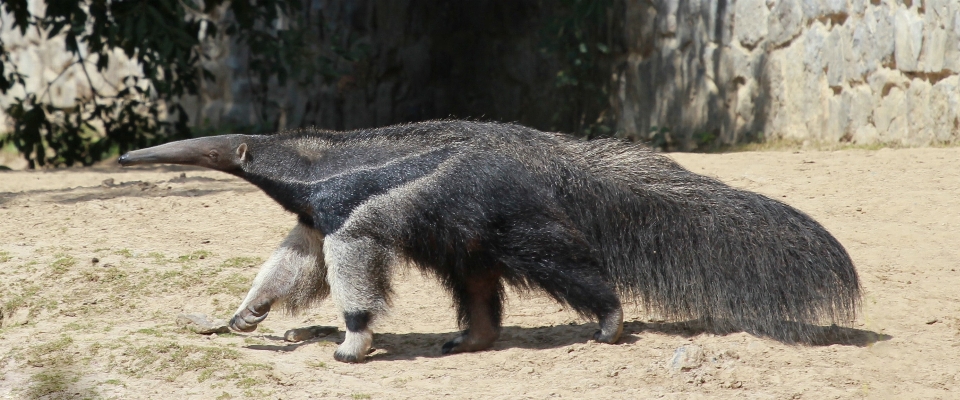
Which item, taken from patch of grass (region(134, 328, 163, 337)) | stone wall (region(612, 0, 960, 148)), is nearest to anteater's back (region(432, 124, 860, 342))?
patch of grass (region(134, 328, 163, 337))

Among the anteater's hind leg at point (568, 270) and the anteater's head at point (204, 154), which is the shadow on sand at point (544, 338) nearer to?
Answer: the anteater's hind leg at point (568, 270)

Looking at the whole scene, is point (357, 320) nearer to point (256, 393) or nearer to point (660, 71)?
point (256, 393)

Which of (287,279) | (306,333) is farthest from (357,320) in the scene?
(306,333)

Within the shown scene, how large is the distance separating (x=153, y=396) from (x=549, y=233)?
1.72 m

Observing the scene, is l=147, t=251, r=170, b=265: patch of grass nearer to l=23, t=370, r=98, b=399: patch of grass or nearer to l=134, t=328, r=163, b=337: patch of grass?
l=134, t=328, r=163, b=337: patch of grass

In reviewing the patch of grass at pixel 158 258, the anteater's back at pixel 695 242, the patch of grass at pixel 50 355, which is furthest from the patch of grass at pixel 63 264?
the anteater's back at pixel 695 242

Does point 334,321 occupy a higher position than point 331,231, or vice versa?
point 331,231

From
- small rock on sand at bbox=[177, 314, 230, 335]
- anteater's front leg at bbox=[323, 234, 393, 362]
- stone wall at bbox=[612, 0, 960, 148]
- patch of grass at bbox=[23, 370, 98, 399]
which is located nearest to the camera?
patch of grass at bbox=[23, 370, 98, 399]

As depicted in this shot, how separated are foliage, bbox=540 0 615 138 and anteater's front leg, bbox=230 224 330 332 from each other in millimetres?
8151

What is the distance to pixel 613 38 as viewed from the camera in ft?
41.4

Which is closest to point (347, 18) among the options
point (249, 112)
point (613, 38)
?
point (249, 112)

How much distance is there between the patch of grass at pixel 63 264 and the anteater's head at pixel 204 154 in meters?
1.37

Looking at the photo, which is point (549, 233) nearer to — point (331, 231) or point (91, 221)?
point (331, 231)

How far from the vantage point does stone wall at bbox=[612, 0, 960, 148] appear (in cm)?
805
